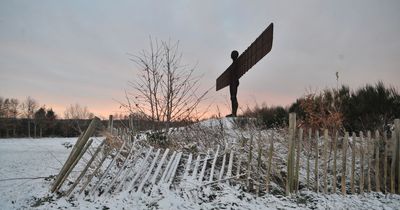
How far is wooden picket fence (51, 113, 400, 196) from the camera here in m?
5.72

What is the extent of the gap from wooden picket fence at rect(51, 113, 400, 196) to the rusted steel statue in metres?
3.15

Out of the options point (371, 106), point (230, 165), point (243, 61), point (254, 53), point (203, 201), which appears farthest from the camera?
point (371, 106)

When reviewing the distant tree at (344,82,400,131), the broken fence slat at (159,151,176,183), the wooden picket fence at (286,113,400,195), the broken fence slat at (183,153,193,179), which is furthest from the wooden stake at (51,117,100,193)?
the distant tree at (344,82,400,131)

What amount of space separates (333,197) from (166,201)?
298 centimetres

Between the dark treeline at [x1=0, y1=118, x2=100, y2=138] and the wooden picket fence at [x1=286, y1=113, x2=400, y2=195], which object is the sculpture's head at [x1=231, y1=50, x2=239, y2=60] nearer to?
the wooden picket fence at [x1=286, y1=113, x2=400, y2=195]

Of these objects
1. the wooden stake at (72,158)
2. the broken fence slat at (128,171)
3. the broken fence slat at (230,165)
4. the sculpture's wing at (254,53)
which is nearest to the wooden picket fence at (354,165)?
the broken fence slat at (230,165)

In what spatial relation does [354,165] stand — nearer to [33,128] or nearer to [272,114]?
[272,114]

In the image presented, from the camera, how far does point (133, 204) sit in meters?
5.13

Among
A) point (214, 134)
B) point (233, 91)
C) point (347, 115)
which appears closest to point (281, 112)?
point (347, 115)

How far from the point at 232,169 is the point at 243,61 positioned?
497 centimetres

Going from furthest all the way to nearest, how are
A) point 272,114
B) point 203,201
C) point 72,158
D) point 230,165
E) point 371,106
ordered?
point 272,114
point 371,106
point 230,165
point 72,158
point 203,201

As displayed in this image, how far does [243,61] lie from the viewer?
1055cm

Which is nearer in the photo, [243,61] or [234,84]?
[243,61]

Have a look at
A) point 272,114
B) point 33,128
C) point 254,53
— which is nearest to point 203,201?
point 254,53
